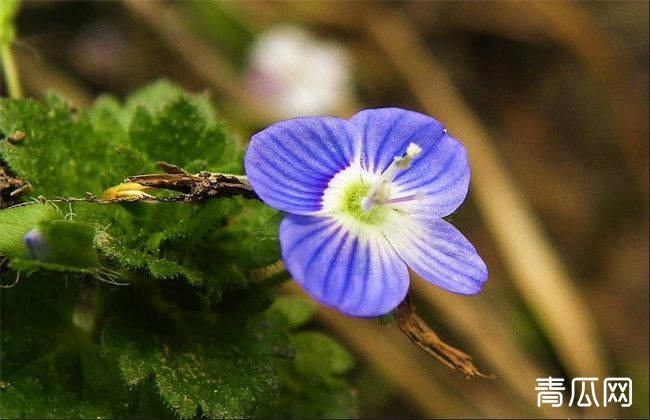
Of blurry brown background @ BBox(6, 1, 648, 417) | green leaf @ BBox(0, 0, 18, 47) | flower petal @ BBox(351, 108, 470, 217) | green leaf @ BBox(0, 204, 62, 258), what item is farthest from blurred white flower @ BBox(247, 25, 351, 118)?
green leaf @ BBox(0, 204, 62, 258)

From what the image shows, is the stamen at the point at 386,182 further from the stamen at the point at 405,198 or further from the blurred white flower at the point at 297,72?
the blurred white flower at the point at 297,72

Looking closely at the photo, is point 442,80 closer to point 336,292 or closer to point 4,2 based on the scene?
point 4,2

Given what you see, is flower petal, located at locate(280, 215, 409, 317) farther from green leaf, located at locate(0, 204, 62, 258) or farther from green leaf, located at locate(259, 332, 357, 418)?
green leaf, located at locate(259, 332, 357, 418)

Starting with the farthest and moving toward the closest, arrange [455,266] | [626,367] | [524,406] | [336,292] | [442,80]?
[442,80] < [626,367] < [524,406] < [455,266] < [336,292]

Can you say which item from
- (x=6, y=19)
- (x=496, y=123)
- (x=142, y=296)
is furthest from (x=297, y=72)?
(x=142, y=296)


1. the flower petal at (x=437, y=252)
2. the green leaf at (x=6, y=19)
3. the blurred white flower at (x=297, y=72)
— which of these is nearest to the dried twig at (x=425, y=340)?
the flower petal at (x=437, y=252)

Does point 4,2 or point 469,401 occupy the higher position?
point 4,2

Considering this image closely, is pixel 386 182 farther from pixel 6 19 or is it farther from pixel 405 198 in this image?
pixel 6 19

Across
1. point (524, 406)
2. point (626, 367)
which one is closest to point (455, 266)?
point (524, 406)

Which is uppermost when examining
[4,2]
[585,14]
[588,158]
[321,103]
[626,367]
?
[4,2]
